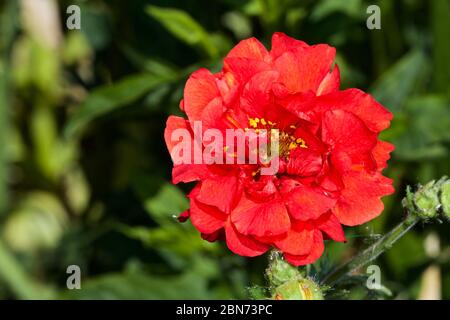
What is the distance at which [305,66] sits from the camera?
82cm

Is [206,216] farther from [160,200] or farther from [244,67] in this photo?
[160,200]

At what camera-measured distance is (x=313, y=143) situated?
0.83 metres

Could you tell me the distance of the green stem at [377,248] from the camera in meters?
0.80

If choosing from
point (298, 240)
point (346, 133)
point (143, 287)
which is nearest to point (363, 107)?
point (346, 133)

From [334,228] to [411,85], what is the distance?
0.57m

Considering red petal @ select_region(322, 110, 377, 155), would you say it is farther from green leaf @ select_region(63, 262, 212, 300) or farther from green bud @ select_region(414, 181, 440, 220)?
green leaf @ select_region(63, 262, 212, 300)

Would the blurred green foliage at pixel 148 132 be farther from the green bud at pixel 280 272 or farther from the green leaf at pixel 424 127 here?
the green bud at pixel 280 272

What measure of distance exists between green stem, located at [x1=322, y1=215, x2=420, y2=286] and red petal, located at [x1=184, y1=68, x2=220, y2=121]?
8.6 inches

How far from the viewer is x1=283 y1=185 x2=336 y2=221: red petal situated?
0.77 metres

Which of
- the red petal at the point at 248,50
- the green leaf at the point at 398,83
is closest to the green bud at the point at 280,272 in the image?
the red petal at the point at 248,50

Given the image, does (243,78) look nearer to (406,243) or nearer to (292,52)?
(292,52)

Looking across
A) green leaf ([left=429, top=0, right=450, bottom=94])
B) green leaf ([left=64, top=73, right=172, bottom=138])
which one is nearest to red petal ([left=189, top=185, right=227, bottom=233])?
green leaf ([left=64, top=73, right=172, bottom=138])

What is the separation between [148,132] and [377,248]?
0.78 metres
